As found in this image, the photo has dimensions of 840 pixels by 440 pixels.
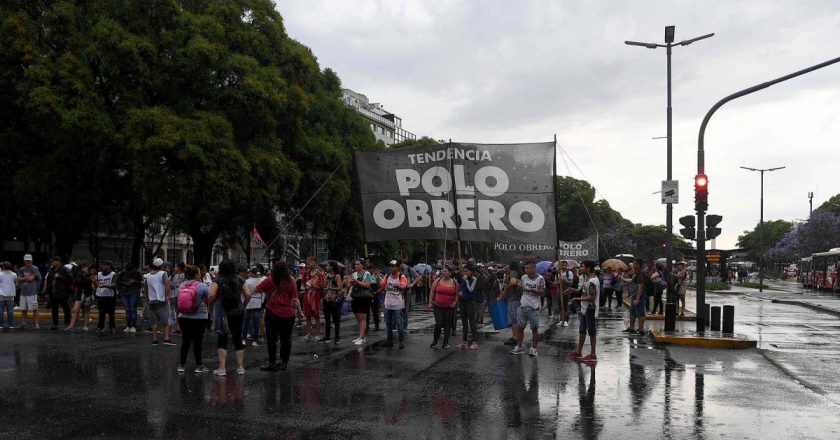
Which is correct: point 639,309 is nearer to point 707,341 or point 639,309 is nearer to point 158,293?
point 707,341

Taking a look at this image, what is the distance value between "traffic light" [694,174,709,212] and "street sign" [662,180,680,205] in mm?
2399

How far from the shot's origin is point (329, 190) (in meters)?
33.0

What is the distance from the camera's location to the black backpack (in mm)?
10364

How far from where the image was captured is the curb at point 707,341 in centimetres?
1467

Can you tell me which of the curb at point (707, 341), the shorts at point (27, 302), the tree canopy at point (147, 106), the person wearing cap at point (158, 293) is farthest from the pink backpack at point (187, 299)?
the tree canopy at point (147, 106)

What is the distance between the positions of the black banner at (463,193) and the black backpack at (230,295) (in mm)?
7530

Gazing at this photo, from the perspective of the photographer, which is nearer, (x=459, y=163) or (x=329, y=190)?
(x=459, y=163)

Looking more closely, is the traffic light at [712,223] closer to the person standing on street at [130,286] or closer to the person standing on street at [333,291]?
the person standing on street at [333,291]

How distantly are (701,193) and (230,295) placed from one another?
1087 centimetres

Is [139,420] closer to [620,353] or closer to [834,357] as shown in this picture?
[620,353]

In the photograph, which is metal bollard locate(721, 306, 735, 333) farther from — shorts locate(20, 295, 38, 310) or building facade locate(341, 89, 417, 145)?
→ building facade locate(341, 89, 417, 145)

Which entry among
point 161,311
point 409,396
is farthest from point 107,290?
point 409,396

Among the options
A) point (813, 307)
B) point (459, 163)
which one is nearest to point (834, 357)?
point (459, 163)

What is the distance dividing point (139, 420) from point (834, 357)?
11795 mm
